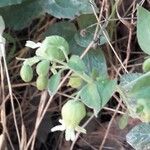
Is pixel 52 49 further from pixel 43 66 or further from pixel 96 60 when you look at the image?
pixel 96 60

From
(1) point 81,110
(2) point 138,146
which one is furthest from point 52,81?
(2) point 138,146

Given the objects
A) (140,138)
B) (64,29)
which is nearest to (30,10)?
(64,29)

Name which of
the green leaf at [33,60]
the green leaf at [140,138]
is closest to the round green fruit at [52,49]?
the green leaf at [33,60]

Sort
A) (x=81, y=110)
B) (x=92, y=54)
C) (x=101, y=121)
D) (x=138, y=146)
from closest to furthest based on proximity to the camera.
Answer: (x=81, y=110) < (x=138, y=146) < (x=92, y=54) < (x=101, y=121)

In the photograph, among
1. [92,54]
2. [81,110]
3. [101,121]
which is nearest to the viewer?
[81,110]

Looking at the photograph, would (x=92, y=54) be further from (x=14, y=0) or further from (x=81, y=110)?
(x=81, y=110)

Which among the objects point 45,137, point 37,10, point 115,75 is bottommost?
point 45,137

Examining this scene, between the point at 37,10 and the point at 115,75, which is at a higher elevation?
the point at 37,10
